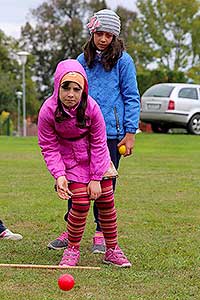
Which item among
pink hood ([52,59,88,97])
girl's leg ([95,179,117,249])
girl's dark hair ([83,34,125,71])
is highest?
girl's dark hair ([83,34,125,71])

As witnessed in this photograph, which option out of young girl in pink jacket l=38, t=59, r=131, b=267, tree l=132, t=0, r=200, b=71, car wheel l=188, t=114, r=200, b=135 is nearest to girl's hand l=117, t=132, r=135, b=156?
young girl in pink jacket l=38, t=59, r=131, b=267

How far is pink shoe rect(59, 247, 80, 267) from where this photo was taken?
546 centimetres

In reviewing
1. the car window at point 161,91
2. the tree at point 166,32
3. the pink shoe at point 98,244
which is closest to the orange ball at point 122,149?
the pink shoe at point 98,244

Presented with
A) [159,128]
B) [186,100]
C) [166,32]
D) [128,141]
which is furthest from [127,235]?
[166,32]

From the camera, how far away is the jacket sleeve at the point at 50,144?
5.39m

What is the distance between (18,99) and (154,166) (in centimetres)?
3888

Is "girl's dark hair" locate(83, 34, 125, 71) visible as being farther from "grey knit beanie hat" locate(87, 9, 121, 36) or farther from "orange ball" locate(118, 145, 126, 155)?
"orange ball" locate(118, 145, 126, 155)

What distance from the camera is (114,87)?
5.95 metres

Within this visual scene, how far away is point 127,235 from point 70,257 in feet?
4.57

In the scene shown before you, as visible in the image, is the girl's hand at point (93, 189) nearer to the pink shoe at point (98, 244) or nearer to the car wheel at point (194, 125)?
the pink shoe at point (98, 244)

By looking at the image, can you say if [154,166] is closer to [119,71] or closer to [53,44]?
[119,71]

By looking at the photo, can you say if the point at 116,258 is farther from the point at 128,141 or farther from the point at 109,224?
the point at 128,141

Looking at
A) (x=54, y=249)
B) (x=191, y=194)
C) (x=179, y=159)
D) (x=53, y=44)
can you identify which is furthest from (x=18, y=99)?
(x=54, y=249)

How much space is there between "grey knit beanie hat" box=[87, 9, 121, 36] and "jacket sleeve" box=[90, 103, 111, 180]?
707 millimetres
